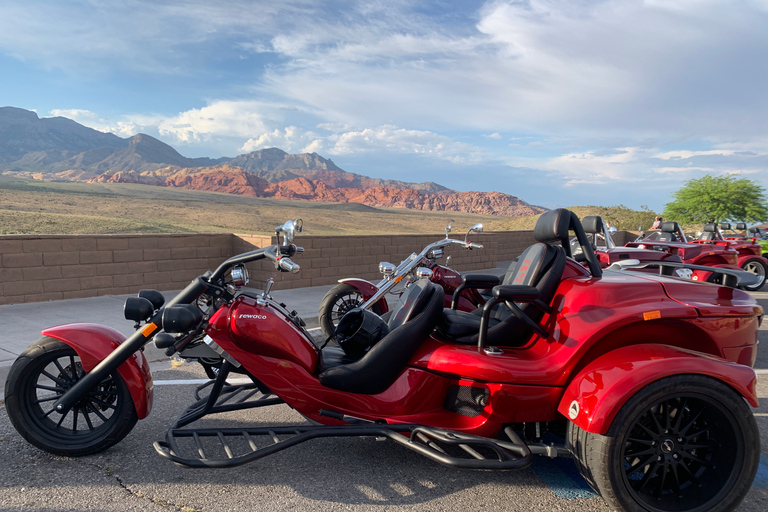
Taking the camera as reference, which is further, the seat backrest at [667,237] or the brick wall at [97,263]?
the seat backrest at [667,237]

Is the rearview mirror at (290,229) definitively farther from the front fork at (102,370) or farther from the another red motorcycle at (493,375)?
the front fork at (102,370)

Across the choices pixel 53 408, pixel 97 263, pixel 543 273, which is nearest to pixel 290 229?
pixel 543 273

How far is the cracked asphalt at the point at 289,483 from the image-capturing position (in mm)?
Answer: 2938

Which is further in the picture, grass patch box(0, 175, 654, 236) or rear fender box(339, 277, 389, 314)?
grass patch box(0, 175, 654, 236)

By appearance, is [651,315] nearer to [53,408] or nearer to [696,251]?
[53,408]

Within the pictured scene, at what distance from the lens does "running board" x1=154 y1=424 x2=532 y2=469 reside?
9.87ft

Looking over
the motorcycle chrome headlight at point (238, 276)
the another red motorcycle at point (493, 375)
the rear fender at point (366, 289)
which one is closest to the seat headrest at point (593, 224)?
the another red motorcycle at point (493, 375)

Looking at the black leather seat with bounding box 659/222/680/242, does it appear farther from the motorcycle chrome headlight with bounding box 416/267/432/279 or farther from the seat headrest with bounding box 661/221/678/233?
the motorcycle chrome headlight with bounding box 416/267/432/279

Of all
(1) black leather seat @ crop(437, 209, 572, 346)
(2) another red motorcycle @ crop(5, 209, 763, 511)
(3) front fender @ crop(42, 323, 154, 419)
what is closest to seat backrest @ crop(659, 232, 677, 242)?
(2) another red motorcycle @ crop(5, 209, 763, 511)

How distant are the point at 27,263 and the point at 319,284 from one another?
4.86m

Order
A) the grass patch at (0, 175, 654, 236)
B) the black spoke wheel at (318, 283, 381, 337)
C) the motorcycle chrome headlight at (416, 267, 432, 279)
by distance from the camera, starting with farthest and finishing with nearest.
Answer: the grass patch at (0, 175, 654, 236), the black spoke wheel at (318, 283, 381, 337), the motorcycle chrome headlight at (416, 267, 432, 279)

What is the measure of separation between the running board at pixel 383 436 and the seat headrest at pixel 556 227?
1200mm

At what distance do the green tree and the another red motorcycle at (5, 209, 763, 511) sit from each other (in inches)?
1189

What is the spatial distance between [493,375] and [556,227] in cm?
103
